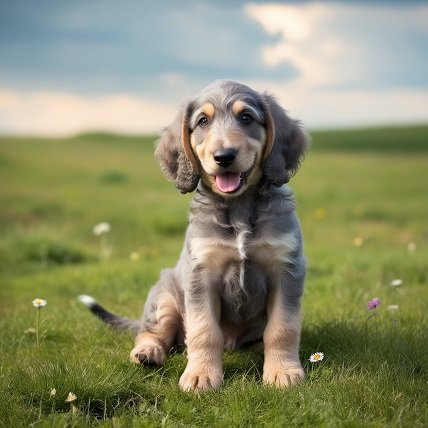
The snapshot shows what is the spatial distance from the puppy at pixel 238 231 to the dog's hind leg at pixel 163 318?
313 millimetres

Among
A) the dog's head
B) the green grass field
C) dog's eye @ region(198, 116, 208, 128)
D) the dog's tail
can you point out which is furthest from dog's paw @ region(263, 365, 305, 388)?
dog's eye @ region(198, 116, 208, 128)

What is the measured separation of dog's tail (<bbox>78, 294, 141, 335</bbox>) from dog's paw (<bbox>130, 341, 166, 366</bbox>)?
36.2 inches

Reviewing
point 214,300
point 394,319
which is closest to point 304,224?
point 394,319

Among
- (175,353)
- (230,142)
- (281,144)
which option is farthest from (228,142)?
(175,353)

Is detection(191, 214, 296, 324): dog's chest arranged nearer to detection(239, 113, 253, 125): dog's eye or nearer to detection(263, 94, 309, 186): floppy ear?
detection(263, 94, 309, 186): floppy ear

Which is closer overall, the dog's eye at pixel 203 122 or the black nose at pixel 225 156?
the black nose at pixel 225 156

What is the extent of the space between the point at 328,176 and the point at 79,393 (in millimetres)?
24092

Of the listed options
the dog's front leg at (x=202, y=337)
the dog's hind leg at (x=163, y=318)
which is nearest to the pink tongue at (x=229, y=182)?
the dog's front leg at (x=202, y=337)

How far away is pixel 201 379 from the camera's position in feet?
15.1

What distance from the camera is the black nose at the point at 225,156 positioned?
14.6ft

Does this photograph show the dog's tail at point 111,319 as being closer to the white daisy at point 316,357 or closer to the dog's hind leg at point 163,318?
the dog's hind leg at point 163,318

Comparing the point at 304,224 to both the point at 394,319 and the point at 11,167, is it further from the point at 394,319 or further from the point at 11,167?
the point at 11,167

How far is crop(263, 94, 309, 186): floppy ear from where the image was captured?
4859mm

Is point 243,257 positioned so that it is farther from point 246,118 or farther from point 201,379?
point 246,118
